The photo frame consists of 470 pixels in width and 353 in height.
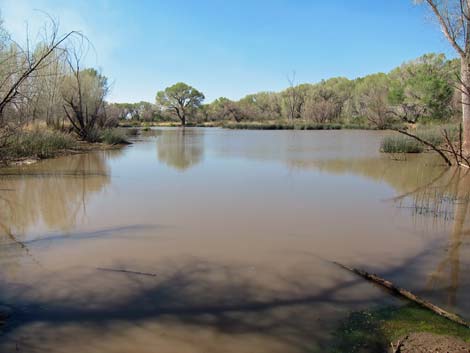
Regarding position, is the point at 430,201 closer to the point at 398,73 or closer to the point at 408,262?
the point at 408,262

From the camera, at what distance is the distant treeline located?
109 feet

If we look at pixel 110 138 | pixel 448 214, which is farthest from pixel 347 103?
pixel 448 214

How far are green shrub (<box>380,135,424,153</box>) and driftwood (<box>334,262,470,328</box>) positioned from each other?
1184cm

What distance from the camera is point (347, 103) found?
177ft

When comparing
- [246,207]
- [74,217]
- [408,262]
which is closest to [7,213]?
[74,217]

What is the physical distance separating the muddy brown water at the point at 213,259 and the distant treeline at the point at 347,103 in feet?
60.6

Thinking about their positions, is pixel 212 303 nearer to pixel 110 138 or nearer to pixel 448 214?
pixel 448 214

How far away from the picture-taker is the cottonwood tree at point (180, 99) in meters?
68.2

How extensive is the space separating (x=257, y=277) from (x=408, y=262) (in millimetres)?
1592

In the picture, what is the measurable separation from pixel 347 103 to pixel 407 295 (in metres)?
54.6

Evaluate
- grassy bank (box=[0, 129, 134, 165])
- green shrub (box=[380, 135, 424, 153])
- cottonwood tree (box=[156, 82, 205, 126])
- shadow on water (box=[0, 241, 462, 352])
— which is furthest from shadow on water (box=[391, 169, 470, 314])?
cottonwood tree (box=[156, 82, 205, 126])

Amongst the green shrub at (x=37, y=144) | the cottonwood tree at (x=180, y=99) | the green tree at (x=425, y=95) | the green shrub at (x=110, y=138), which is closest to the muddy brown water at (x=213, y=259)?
the green shrub at (x=37, y=144)

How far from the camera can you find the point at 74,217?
539 cm

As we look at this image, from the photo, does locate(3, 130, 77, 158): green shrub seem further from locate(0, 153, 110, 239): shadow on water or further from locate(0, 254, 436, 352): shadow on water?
locate(0, 254, 436, 352): shadow on water
